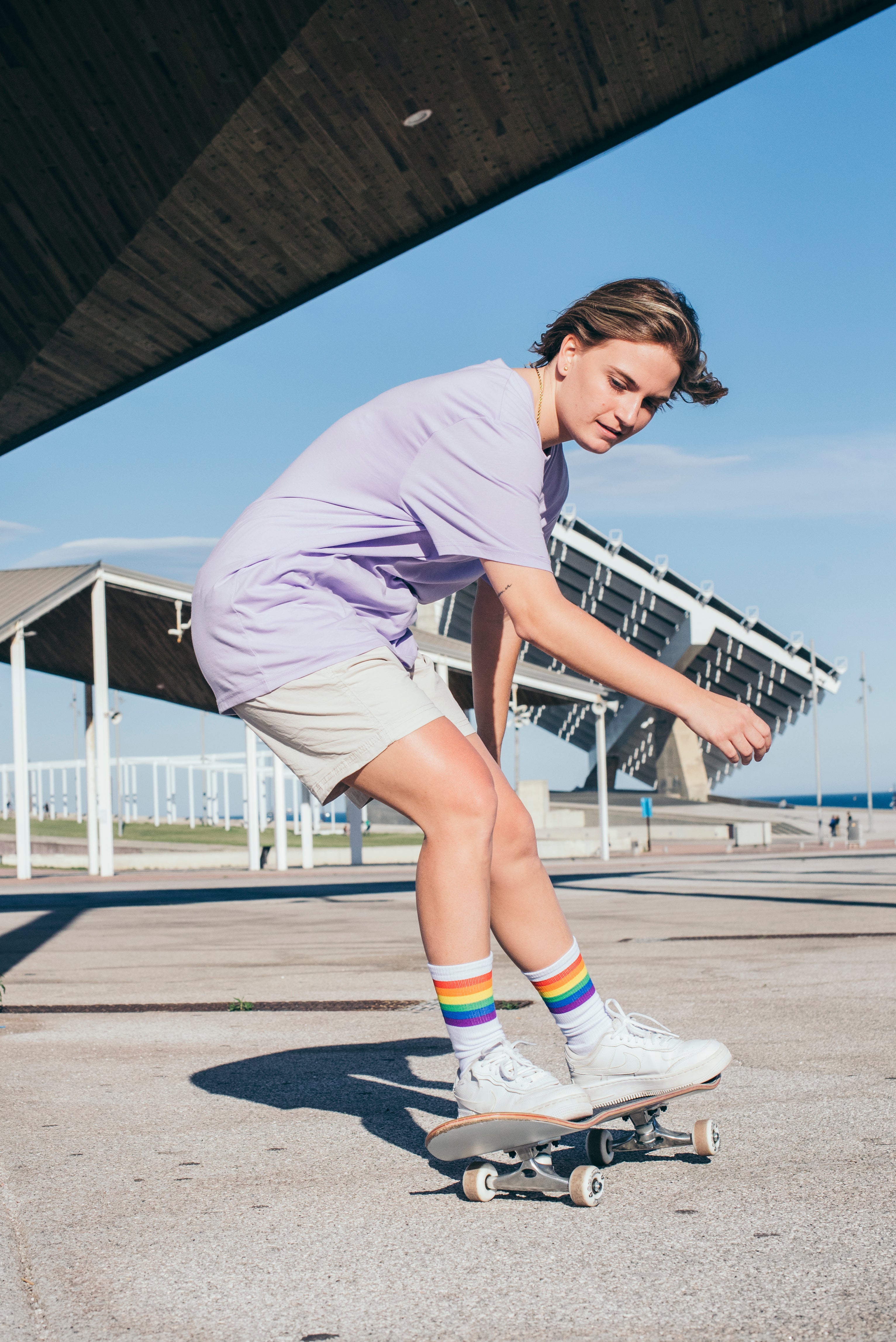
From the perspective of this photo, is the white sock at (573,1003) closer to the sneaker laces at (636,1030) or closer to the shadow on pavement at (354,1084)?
the sneaker laces at (636,1030)

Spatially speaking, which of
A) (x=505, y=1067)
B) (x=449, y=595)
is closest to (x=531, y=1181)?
(x=505, y=1067)

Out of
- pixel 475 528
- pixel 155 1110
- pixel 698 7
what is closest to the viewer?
pixel 475 528

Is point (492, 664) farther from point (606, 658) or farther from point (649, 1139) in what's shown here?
point (649, 1139)

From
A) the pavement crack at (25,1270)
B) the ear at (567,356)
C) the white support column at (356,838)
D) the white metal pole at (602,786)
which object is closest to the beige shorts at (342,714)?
the ear at (567,356)

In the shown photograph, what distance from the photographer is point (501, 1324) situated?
1470mm

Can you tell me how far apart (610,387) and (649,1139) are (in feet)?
4.85

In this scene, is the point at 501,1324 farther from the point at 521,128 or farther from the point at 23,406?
the point at 23,406

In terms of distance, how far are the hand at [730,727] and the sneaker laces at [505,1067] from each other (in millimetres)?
680

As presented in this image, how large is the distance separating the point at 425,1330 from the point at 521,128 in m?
4.83

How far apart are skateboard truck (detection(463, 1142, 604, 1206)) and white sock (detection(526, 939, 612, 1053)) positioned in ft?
0.81

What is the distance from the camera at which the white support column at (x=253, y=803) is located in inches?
966

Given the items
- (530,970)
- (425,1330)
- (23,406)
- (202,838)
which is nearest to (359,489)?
(530,970)

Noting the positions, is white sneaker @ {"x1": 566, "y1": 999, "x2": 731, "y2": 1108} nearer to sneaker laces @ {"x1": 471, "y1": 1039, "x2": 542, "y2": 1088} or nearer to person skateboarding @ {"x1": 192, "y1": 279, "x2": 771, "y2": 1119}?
person skateboarding @ {"x1": 192, "y1": 279, "x2": 771, "y2": 1119}

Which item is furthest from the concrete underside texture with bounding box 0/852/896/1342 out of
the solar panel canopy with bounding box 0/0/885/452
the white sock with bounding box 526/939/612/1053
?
the solar panel canopy with bounding box 0/0/885/452
